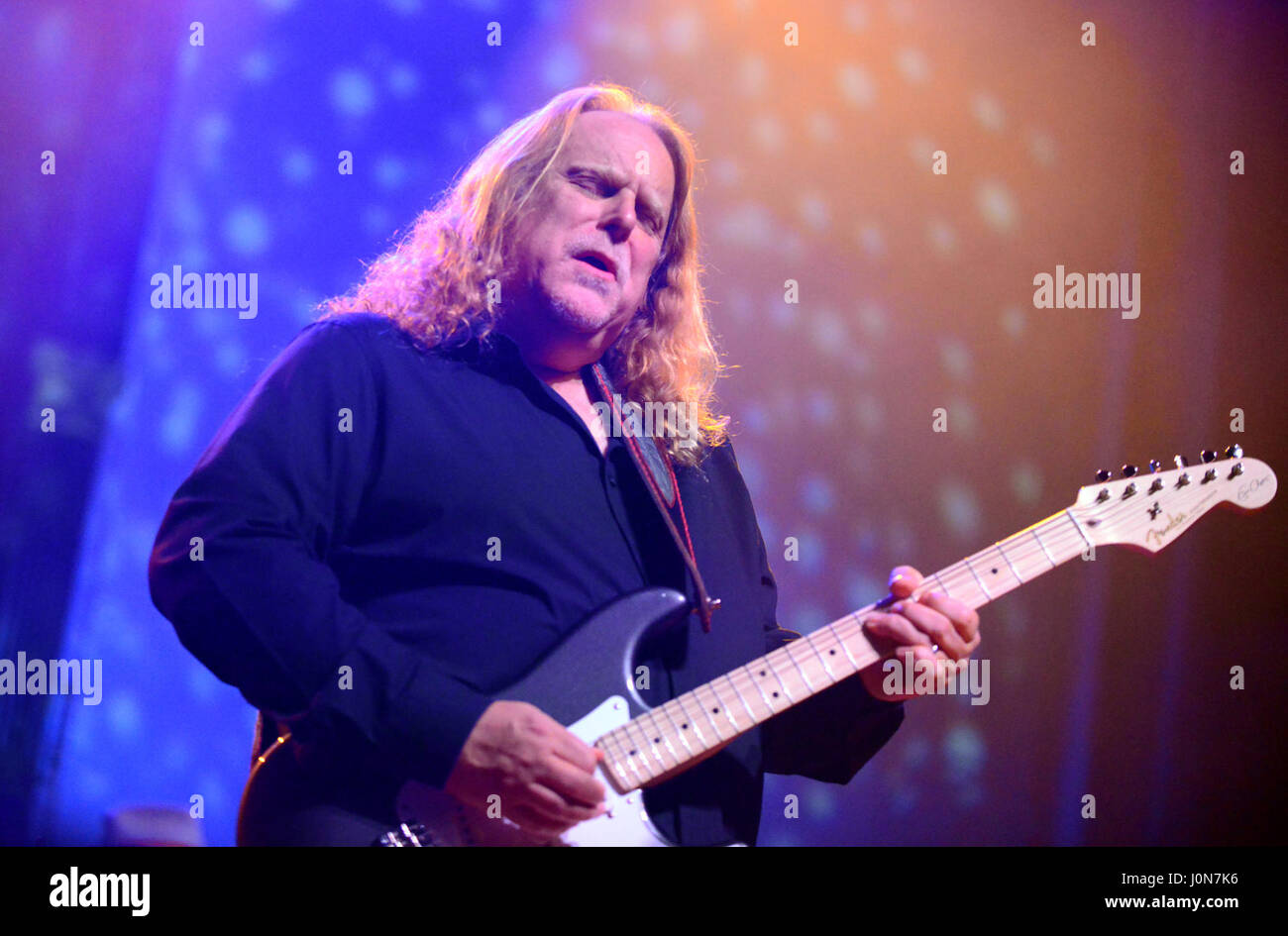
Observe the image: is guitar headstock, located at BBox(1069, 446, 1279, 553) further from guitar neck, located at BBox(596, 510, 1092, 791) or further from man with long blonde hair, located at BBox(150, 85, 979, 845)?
man with long blonde hair, located at BBox(150, 85, 979, 845)

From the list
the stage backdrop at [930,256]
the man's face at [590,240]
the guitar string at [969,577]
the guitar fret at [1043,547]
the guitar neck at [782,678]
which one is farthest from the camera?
the stage backdrop at [930,256]

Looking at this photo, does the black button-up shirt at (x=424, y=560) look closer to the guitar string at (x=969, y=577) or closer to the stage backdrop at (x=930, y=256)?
the guitar string at (x=969, y=577)

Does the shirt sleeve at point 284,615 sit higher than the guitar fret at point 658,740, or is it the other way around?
the shirt sleeve at point 284,615

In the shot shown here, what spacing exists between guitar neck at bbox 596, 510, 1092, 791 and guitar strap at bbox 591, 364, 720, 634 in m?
0.16

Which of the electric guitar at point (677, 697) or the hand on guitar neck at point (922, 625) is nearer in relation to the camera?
the electric guitar at point (677, 697)

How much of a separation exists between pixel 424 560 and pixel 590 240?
72cm

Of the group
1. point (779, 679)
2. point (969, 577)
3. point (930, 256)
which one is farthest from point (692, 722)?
point (930, 256)

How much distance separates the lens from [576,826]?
4.91 ft

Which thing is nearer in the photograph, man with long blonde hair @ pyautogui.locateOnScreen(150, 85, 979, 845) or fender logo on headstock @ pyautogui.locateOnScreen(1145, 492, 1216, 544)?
man with long blonde hair @ pyautogui.locateOnScreen(150, 85, 979, 845)

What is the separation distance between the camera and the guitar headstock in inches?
70.4

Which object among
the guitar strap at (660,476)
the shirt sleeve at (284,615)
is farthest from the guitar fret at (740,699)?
the shirt sleeve at (284,615)

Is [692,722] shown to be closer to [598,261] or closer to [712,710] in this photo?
[712,710]

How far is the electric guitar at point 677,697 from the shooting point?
1.47m
